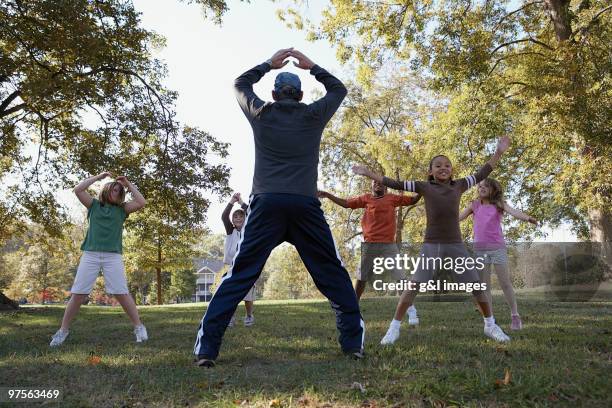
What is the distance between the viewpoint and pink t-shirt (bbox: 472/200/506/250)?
712cm

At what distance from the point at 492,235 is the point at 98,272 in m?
5.39

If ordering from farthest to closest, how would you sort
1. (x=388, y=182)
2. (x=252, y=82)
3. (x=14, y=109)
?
(x=14, y=109), (x=388, y=182), (x=252, y=82)

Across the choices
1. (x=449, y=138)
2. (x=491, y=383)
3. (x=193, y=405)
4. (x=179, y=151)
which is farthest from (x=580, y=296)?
(x=193, y=405)

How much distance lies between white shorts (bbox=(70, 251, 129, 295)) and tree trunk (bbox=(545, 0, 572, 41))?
14.7 metres

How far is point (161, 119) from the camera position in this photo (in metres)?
14.9

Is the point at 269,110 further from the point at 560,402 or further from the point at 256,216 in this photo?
the point at 560,402

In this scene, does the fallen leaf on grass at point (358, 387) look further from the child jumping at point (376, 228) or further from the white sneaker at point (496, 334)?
the child jumping at point (376, 228)

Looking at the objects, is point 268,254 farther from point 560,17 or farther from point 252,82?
point 560,17

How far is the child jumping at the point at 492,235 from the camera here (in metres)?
6.98

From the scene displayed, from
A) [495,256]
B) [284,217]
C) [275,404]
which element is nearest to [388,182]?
[284,217]

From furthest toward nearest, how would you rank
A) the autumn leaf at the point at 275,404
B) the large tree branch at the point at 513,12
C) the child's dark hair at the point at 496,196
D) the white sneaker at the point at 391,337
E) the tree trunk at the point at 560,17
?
the large tree branch at the point at 513,12, the tree trunk at the point at 560,17, the child's dark hair at the point at 496,196, the white sneaker at the point at 391,337, the autumn leaf at the point at 275,404

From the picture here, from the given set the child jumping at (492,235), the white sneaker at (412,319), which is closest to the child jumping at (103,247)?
the white sneaker at (412,319)

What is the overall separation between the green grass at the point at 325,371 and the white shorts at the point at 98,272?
693mm

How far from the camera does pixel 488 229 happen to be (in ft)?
23.5
